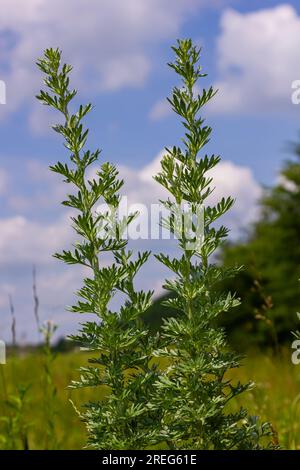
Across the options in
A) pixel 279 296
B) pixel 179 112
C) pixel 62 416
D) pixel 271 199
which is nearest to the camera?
pixel 179 112

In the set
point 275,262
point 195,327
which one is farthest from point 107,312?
point 275,262

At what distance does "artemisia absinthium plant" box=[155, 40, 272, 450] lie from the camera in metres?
1.90

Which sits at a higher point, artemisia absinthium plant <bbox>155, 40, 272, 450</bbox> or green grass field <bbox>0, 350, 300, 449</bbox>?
artemisia absinthium plant <bbox>155, 40, 272, 450</bbox>

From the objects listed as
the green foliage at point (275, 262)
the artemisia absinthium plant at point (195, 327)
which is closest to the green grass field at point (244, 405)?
the artemisia absinthium plant at point (195, 327)

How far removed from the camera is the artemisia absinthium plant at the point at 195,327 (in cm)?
190

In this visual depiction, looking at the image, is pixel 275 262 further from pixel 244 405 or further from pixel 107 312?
pixel 107 312

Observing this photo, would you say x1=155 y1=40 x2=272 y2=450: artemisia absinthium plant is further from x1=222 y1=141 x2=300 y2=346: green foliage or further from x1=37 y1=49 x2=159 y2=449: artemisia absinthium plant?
x1=222 y1=141 x2=300 y2=346: green foliage

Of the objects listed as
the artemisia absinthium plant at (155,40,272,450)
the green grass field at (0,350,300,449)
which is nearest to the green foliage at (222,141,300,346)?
the green grass field at (0,350,300,449)

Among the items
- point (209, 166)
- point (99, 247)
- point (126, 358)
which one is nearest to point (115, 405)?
point (126, 358)

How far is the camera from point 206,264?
2.01 m

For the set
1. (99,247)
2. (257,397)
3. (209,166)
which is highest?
(209,166)

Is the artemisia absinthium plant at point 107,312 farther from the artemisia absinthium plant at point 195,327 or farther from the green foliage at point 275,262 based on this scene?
the green foliage at point 275,262
